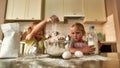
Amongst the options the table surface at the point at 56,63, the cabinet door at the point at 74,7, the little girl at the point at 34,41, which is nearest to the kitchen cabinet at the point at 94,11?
the cabinet door at the point at 74,7

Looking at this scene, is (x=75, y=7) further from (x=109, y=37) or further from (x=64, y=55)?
(x=64, y=55)

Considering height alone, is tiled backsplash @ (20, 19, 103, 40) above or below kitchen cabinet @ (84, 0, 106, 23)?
below

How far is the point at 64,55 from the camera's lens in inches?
24.1

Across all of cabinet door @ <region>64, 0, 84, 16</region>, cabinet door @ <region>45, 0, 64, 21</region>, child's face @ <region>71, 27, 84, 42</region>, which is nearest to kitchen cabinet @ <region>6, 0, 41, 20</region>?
cabinet door @ <region>45, 0, 64, 21</region>

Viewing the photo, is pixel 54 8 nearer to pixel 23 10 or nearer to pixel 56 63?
pixel 23 10

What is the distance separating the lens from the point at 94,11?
2354mm

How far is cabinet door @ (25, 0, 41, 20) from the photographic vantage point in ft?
7.48

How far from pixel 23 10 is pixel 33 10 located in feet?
0.59

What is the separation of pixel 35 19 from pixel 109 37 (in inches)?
53.5

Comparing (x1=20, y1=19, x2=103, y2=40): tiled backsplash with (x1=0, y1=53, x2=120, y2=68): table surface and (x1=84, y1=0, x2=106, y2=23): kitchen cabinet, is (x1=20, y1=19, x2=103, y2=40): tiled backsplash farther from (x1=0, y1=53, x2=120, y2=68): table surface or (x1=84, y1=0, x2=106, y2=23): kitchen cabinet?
(x1=0, y1=53, x2=120, y2=68): table surface

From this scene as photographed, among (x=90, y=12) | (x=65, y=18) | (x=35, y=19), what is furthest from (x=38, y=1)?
(x=90, y=12)

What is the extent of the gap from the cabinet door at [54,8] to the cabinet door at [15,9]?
0.43 metres

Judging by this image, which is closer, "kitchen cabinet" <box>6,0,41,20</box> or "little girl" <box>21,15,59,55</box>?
"little girl" <box>21,15,59,55</box>

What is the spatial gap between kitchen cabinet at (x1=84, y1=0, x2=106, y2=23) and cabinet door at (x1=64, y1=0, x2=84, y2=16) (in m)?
0.08
